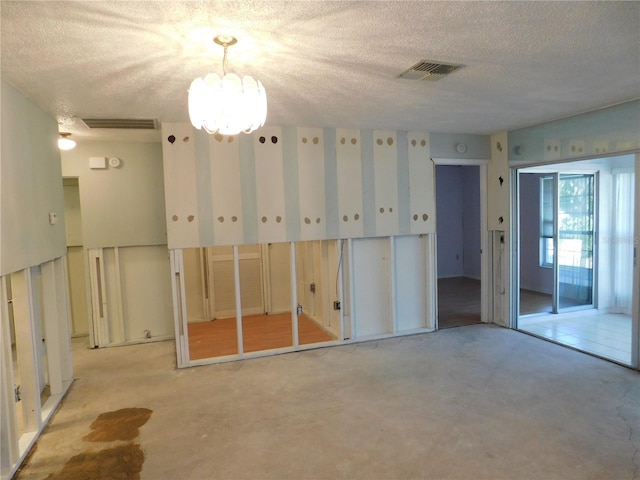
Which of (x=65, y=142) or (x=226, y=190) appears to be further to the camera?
(x=65, y=142)

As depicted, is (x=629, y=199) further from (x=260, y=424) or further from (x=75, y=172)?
(x=75, y=172)

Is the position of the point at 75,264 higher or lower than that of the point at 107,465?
higher

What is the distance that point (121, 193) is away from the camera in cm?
501

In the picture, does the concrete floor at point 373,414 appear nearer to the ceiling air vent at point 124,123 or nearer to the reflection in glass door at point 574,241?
the reflection in glass door at point 574,241

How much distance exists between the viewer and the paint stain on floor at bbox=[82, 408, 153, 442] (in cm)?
289

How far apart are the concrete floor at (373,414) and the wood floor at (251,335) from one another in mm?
396

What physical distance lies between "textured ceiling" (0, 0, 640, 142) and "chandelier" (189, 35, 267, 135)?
295 millimetres

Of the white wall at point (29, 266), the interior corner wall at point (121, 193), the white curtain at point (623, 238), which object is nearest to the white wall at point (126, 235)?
the interior corner wall at point (121, 193)

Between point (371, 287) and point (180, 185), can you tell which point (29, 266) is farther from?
point (371, 287)

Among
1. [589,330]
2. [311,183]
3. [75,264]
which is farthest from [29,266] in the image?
[589,330]

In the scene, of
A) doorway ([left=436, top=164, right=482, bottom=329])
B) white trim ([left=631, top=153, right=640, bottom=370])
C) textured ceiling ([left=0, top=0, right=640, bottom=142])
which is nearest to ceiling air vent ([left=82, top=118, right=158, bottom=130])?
textured ceiling ([left=0, top=0, right=640, bottom=142])

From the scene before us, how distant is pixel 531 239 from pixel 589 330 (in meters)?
2.14

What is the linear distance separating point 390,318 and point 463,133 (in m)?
2.47

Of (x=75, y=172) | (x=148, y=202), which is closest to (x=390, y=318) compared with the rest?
(x=148, y=202)
